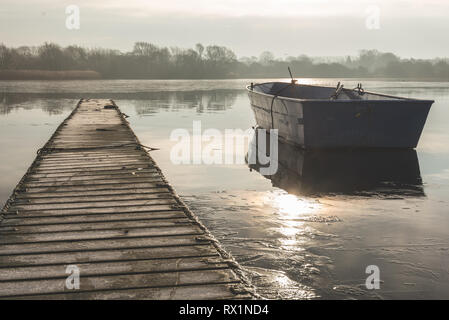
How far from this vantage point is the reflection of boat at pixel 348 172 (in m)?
10.0

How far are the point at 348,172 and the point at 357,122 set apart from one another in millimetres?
2727

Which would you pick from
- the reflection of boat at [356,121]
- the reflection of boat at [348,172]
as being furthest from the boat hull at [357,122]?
the reflection of boat at [348,172]

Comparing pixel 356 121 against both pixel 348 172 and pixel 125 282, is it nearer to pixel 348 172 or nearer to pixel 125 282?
pixel 348 172

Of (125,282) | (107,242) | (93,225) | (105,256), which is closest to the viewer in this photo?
(125,282)

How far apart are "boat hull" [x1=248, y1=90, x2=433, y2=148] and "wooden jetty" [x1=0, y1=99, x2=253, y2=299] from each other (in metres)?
6.17

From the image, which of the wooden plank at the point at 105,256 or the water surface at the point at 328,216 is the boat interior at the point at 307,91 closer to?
the water surface at the point at 328,216

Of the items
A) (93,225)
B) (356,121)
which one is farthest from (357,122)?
(93,225)

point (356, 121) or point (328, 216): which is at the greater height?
point (356, 121)

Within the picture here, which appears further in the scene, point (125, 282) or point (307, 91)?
point (307, 91)

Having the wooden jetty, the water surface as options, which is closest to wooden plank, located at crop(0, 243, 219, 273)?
the wooden jetty

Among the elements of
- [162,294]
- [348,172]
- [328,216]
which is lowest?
[328,216]

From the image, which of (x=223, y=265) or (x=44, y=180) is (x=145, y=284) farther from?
(x=44, y=180)

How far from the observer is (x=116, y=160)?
1016cm

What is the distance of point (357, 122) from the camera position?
45.4ft
